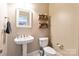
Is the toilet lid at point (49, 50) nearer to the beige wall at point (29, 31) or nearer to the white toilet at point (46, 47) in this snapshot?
the white toilet at point (46, 47)

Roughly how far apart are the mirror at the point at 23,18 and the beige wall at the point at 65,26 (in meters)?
0.29

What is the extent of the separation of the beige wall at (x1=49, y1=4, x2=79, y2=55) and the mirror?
0.96ft

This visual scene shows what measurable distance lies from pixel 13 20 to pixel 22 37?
249mm

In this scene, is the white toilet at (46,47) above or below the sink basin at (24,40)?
below

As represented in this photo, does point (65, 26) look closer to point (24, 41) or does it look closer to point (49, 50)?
point (49, 50)

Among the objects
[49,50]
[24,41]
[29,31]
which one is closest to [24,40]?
[24,41]

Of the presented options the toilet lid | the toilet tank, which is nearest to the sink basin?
the toilet tank

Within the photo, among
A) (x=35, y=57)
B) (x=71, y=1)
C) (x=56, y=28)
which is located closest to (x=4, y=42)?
(x=35, y=57)

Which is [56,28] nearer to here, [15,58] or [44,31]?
[44,31]

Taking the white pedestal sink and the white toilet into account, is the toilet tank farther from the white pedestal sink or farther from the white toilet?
the white pedestal sink

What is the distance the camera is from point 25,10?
6.06ft

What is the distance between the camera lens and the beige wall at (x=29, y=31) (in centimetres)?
181

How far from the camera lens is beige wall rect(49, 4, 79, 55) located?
185cm

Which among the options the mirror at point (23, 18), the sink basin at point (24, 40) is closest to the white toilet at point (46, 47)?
the sink basin at point (24, 40)
